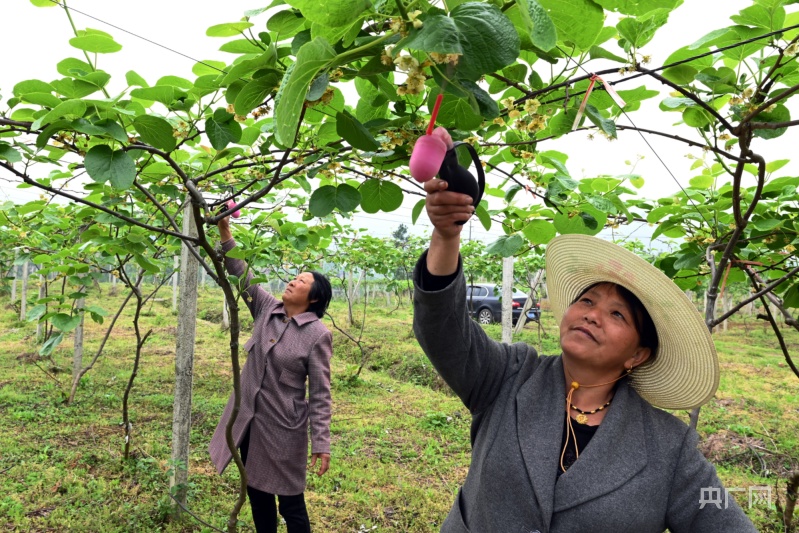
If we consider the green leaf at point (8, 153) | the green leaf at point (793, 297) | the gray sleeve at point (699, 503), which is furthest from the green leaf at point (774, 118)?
the green leaf at point (8, 153)

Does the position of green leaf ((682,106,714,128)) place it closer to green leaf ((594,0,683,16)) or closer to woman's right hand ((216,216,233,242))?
green leaf ((594,0,683,16))

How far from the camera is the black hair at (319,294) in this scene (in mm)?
2480

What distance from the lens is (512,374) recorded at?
124 centimetres

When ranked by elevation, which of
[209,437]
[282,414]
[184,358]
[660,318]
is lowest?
[209,437]

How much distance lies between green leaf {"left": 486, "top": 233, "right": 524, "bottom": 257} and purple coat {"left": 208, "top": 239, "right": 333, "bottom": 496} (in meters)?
1.15

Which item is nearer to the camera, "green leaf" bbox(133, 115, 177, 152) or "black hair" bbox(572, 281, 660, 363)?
"green leaf" bbox(133, 115, 177, 152)

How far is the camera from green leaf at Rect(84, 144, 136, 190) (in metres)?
1.02

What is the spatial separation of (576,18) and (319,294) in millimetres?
1972

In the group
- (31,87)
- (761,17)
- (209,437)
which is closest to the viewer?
(761,17)

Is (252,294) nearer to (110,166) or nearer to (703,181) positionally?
(110,166)

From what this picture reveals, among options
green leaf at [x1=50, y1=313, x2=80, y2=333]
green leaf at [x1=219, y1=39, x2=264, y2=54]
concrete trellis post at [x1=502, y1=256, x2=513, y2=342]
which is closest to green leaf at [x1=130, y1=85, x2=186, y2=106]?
green leaf at [x1=219, y1=39, x2=264, y2=54]

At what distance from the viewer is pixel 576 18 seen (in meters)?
0.68

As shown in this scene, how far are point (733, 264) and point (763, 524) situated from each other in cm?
282

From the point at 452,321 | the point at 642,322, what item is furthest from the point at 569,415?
the point at 452,321
